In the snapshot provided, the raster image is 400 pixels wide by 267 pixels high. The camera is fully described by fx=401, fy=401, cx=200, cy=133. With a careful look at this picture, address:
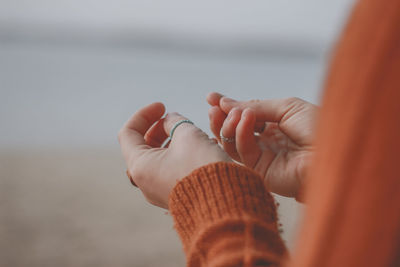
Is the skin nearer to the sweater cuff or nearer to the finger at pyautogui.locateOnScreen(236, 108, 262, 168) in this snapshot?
the finger at pyautogui.locateOnScreen(236, 108, 262, 168)

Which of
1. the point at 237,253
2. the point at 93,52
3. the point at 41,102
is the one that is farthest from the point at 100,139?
the point at 93,52

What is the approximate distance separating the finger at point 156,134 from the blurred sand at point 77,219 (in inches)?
44.8

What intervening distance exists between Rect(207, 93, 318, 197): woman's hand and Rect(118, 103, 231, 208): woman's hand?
10cm

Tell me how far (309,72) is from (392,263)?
5.66 metres

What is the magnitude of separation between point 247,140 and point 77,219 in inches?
65.5

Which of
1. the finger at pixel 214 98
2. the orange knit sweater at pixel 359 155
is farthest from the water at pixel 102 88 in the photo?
the orange knit sweater at pixel 359 155

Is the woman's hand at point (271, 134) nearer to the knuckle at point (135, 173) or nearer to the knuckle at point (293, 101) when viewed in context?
the knuckle at point (293, 101)

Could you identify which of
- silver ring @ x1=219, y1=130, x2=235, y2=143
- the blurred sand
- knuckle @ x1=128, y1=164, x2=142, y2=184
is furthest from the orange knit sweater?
the blurred sand

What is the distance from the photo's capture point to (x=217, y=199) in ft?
1.63

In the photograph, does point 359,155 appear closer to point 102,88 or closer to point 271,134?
point 271,134

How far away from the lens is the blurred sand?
188 cm

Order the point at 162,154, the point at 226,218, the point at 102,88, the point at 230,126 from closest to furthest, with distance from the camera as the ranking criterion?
the point at 226,218 < the point at 162,154 < the point at 230,126 < the point at 102,88

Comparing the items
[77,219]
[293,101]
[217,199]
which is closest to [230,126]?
[293,101]

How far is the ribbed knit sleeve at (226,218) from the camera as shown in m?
0.43
